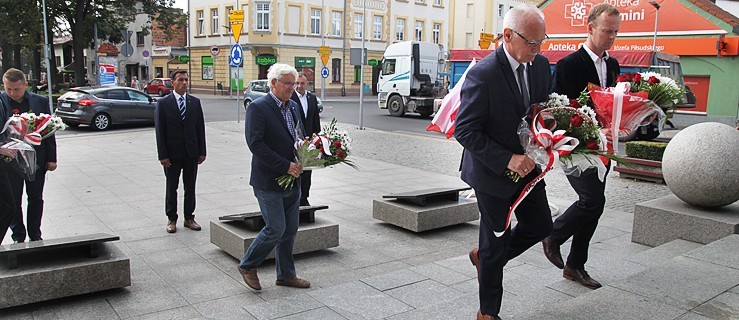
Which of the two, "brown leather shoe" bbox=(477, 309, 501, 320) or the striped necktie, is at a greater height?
the striped necktie

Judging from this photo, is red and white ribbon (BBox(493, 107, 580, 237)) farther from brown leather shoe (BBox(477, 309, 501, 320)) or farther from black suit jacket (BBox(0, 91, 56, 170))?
black suit jacket (BBox(0, 91, 56, 170))

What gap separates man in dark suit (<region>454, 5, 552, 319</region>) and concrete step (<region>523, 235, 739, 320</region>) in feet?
1.46

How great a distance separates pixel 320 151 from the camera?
15.8ft

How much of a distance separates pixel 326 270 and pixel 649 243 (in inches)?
128

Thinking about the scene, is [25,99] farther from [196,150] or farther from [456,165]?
[456,165]

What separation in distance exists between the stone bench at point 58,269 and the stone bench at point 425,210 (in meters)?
3.17

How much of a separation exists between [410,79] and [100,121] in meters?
13.8

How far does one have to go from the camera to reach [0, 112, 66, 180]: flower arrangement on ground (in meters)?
5.30

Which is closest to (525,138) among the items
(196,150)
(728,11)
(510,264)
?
(510,264)

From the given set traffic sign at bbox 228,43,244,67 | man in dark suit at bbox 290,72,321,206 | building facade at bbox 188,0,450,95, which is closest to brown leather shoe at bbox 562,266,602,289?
man in dark suit at bbox 290,72,321,206

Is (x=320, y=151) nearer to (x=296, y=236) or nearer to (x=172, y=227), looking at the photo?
(x=296, y=236)

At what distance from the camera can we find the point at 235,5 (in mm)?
46750

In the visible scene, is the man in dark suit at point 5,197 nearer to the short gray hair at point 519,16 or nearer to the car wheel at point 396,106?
the short gray hair at point 519,16

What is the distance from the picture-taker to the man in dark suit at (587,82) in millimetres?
4230
